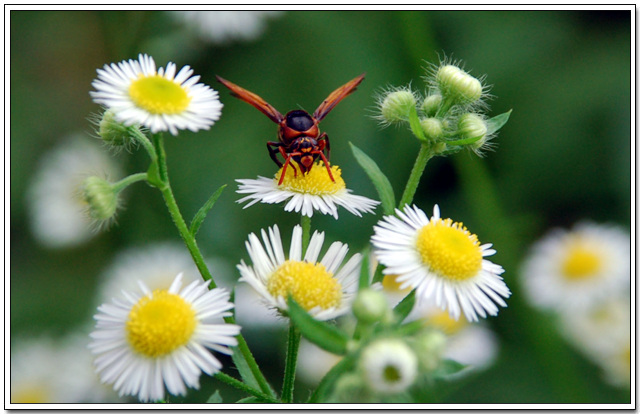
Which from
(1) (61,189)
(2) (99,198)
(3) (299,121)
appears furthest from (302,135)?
(1) (61,189)

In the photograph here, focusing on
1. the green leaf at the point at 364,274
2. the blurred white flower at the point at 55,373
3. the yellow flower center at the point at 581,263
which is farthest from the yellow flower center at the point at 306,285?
the yellow flower center at the point at 581,263

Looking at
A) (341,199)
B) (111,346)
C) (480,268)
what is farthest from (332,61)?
(111,346)

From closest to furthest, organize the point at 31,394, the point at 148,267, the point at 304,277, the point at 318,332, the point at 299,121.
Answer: the point at 318,332 < the point at 304,277 < the point at 299,121 < the point at 31,394 < the point at 148,267

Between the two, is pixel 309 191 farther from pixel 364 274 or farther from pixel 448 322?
pixel 448 322

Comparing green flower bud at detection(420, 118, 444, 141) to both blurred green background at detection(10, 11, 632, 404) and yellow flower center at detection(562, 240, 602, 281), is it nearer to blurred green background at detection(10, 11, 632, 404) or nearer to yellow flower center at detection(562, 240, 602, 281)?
blurred green background at detection(10, 11, 632, 404)

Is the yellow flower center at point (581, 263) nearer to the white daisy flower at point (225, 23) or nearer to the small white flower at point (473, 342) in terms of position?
the small white flower at point (473, 342)

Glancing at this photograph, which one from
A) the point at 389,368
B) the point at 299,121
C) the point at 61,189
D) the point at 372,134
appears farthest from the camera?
the point at 61,189

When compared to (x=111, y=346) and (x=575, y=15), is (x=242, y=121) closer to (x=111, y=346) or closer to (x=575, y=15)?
(x=575, y=15)
